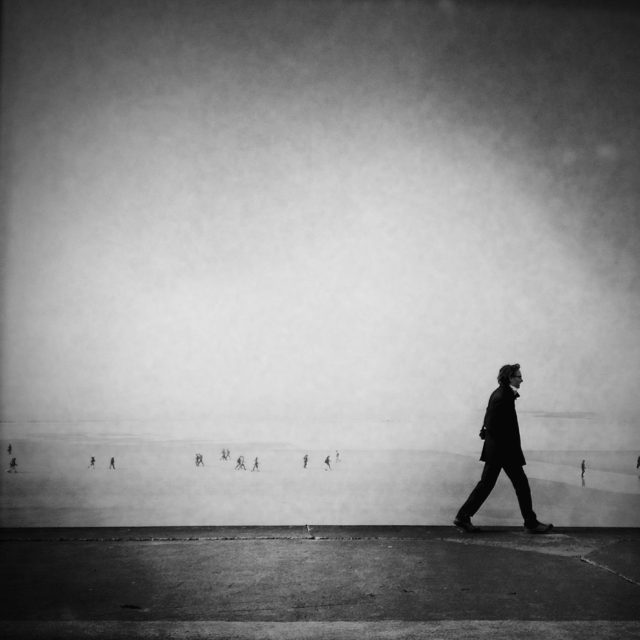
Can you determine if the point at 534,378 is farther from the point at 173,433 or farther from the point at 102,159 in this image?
the point at 102,159

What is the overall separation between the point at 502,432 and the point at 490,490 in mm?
502

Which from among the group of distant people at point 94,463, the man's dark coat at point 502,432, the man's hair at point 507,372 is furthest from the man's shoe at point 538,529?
the group of distant people at point 94,463

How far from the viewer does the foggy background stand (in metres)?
6.18

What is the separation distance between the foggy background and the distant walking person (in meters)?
0.87

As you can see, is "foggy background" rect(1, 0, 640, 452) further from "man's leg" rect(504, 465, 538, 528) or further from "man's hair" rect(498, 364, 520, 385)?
"man's leg" rect(504, 465, 538, 528)

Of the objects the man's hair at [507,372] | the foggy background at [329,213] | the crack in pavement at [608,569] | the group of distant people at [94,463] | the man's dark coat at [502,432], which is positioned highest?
the foggy background at [329,213]

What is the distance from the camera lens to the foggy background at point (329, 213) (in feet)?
20.3

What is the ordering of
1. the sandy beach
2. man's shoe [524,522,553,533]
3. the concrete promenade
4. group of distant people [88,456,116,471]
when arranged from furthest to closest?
group of distant people [88,456,116,471]
the sandy beach
man's shoe [524,522,553,533]
the concrete promenade

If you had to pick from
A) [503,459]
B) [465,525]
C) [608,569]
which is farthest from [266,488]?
[608,569]

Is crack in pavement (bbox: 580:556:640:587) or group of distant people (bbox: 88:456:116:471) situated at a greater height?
group of distant people (bbox: 88:456:116:471)

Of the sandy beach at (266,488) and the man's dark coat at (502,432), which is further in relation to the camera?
the sandy beach at (266,488)

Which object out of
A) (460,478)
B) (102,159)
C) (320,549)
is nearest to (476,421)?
(460,478)

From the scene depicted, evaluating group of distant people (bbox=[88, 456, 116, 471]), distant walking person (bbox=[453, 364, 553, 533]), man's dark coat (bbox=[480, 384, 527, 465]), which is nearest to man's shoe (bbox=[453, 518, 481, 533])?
distant walking person (bbox=[453, 364, 553, 533])

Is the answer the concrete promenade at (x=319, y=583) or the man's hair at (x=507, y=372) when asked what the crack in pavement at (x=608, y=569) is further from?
the man's hair at (x=507, y=372)
